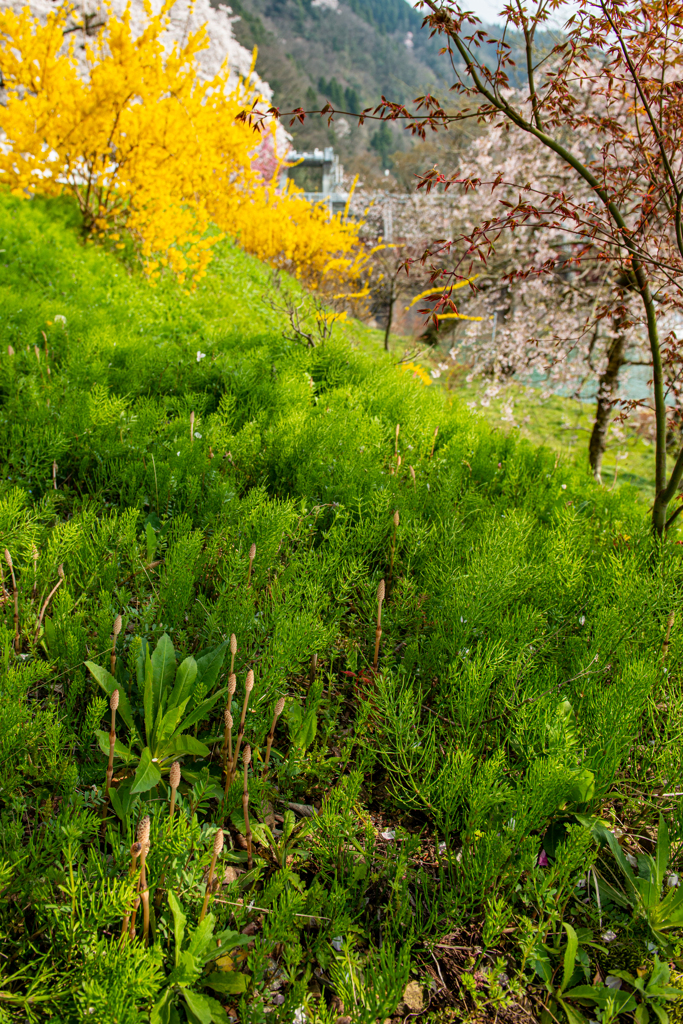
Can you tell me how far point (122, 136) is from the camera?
609 centimetres

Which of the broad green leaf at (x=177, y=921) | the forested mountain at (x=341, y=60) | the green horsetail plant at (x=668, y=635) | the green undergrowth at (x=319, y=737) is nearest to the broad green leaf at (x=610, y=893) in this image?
the green undergrowth at (x=319, y=737)

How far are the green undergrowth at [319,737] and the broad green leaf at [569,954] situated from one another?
15 mm

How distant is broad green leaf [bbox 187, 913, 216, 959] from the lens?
0.99 m

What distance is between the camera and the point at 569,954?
1177 mm

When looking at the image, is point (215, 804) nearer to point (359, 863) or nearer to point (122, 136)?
point (359, 863)

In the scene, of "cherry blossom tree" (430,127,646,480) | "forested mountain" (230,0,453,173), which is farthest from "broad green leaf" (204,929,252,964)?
"forested mountain" (230,0,453,173)

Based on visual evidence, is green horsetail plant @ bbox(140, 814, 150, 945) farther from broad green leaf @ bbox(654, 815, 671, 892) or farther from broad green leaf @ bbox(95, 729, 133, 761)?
broad green leaf @ bbox(654, 815, 671, 892)

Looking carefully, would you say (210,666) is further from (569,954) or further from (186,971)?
(569,954)

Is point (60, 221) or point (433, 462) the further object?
point (60, 221)

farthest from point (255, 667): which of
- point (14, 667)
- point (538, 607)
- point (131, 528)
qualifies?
point (538, 607)

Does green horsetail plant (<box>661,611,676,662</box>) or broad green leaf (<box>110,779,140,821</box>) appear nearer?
broad green leaf (<box>110,779,140,821</box>)

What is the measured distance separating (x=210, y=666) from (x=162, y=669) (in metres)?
0.12

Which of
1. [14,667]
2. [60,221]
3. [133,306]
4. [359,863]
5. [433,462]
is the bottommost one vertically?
[359,863]

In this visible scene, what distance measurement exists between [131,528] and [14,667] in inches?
23.8
